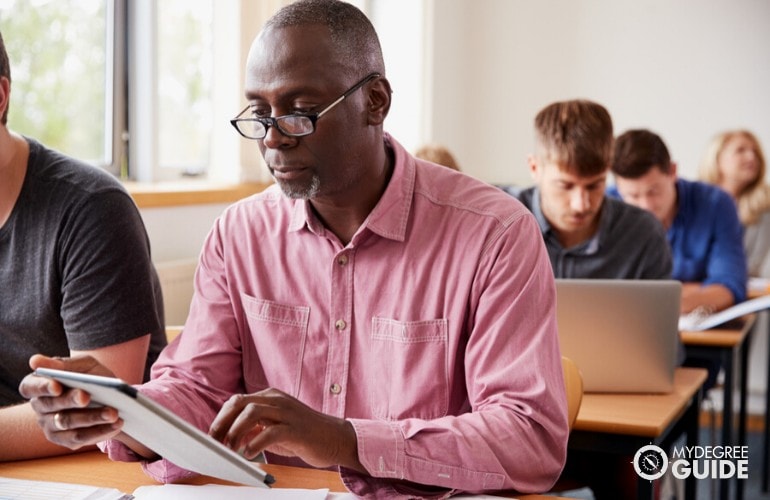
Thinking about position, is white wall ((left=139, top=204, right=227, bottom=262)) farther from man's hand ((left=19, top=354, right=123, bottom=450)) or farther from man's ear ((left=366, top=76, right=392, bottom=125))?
man's hand ((left=19, top=354, right=123, bottom=450))

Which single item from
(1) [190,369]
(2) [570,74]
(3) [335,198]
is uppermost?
(2) [570,74]

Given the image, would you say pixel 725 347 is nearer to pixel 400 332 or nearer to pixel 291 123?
pixel 400 332

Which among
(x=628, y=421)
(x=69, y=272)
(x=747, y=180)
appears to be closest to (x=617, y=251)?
(x=628, y=421)

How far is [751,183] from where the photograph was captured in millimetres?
4926

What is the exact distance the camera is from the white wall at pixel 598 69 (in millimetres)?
5066

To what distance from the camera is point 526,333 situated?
1378 millimetres

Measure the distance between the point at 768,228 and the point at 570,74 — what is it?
137 cm

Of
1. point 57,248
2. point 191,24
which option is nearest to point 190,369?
point 57,248

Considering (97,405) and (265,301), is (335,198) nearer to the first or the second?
(265,301)

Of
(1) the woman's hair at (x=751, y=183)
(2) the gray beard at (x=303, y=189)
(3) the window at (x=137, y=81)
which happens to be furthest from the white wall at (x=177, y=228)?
(1) the woman's hair at (x=751, y=183)

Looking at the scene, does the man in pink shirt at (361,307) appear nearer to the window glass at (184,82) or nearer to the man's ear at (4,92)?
the man's ear at (4,92)

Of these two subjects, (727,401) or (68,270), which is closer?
(68,270)

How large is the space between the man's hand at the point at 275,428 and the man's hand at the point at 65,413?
14 cm

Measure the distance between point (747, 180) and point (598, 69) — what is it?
1.03 metres
